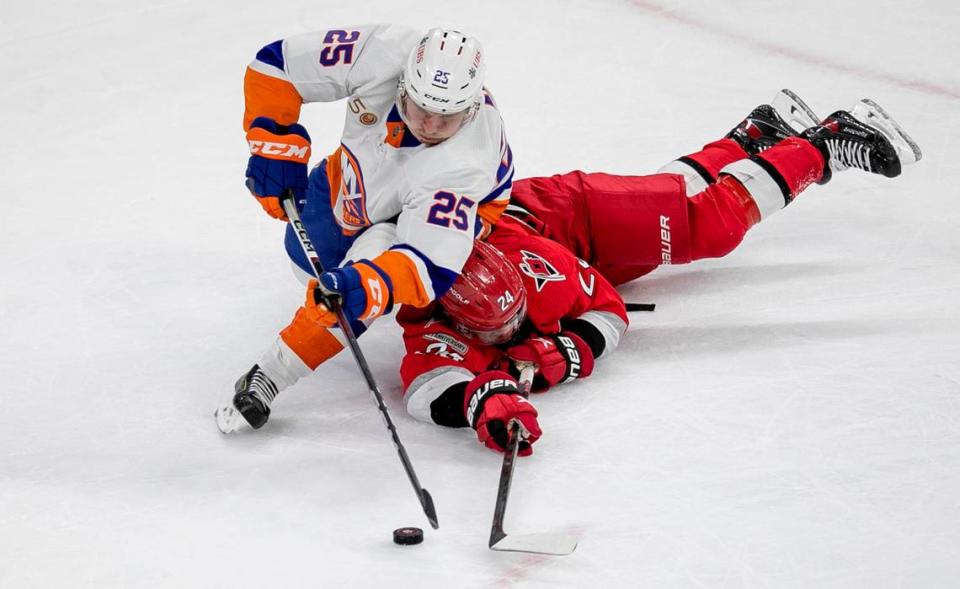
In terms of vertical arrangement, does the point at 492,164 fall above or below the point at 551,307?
above

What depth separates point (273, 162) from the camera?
354 centimetres

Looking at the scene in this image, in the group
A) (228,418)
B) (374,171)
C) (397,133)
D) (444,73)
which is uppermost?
(444,73)

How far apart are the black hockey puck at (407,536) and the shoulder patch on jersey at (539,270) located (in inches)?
38.0

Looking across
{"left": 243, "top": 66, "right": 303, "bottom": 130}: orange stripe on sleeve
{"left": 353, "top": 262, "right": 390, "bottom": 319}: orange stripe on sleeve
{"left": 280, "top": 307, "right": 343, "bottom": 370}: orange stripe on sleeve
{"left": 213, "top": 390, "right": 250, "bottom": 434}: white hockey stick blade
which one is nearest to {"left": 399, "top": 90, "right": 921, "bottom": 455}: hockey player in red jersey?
{"left": 280, "top": 307, "right": 343, "bottom": 370}: orange stripe on sleeve

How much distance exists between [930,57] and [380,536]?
402cm

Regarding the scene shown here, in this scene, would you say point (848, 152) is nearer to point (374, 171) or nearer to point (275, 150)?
point (374, 171)

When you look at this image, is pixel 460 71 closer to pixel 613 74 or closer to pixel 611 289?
pixel 611 289

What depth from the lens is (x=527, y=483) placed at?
10.3 feet

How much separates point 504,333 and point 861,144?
158cm

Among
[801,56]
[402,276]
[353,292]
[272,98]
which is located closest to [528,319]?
[402,276]

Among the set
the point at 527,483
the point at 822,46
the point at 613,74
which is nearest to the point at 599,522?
the point at 527,483

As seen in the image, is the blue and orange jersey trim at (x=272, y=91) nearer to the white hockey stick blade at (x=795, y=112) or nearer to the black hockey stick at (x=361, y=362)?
the black hockey stick at (x=361, y=362)

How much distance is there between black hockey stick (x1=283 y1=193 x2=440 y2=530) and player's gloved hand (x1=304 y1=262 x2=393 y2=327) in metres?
0.02

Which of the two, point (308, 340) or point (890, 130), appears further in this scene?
point (890, 130)
